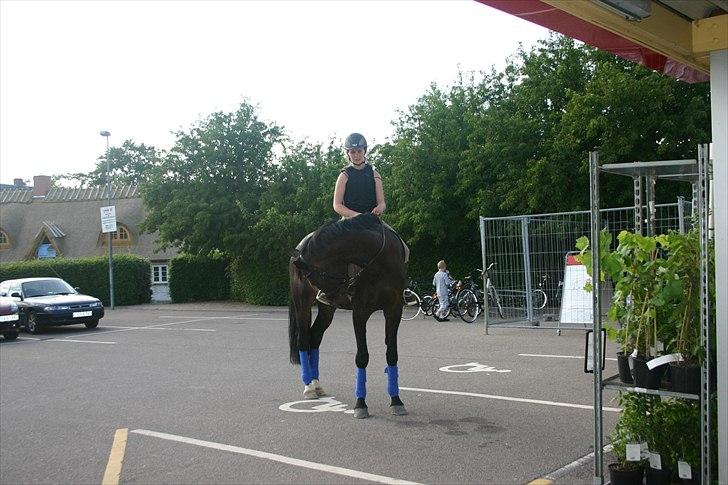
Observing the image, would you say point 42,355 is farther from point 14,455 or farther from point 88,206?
point 88,206

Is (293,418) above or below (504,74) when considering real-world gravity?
below

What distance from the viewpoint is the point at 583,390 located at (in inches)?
343

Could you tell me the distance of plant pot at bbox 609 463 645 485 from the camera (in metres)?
4.91

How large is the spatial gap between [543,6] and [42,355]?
47.1ft

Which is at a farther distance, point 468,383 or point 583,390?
point 468,383

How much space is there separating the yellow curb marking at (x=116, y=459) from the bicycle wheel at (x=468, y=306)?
43.6 feet

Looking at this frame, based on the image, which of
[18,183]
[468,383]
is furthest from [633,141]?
[18,183]

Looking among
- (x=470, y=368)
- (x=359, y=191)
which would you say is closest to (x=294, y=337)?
(x=359, y=191)

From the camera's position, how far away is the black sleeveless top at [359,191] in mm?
8000

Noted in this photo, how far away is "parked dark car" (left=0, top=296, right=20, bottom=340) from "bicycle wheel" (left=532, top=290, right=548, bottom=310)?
44.0 ft

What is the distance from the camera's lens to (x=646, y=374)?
4949 millimetres

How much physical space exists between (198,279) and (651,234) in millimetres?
33925

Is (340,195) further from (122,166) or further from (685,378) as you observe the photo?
(122,166)

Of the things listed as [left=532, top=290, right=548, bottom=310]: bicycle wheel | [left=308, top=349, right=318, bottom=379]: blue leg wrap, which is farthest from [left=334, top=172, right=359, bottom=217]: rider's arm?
[left=532, top=290, right=548, bottom=310]: bicycle wheel
